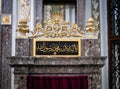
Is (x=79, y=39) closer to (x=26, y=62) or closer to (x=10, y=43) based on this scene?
(x=26, y=62)

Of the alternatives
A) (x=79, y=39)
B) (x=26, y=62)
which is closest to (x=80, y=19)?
(x=79, y=39)

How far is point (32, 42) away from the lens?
5.61 meters

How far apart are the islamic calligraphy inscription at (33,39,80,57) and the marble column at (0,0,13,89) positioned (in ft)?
5.43

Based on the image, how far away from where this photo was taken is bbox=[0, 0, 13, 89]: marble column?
277 inches

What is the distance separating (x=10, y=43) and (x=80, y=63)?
2201 mm

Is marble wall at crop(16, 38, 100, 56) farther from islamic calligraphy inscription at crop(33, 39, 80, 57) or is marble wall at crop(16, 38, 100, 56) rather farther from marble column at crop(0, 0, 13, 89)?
marble column at crop(0, 0, 13, 89)

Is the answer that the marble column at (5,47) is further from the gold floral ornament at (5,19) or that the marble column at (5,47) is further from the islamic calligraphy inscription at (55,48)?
the islamic calligraphy inscription at (55,48)

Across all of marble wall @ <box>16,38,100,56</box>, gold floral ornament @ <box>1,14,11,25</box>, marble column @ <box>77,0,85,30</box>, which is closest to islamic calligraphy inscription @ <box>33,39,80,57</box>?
marble wall @ <box>16,38,100,56</box>

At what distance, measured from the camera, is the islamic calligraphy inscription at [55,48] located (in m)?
5.59

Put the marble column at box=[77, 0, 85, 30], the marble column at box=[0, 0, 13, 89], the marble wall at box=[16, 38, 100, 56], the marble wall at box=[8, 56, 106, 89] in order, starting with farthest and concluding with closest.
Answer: the marble column at box=[77, 0, 85, 30]
the marble column at box=[0, 0, 13, 89]
the marble wall at box=[16, 38, 100, 56]
the marble wall at box=[8, 56, 106, 89]

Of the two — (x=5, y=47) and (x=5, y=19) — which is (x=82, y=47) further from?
(x=5, y=19)

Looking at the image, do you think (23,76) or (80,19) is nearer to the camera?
(23,76)

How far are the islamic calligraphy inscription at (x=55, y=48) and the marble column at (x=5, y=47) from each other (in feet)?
5.43

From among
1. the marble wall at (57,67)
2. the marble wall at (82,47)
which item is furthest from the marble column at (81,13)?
the marble wall at (57,67)
